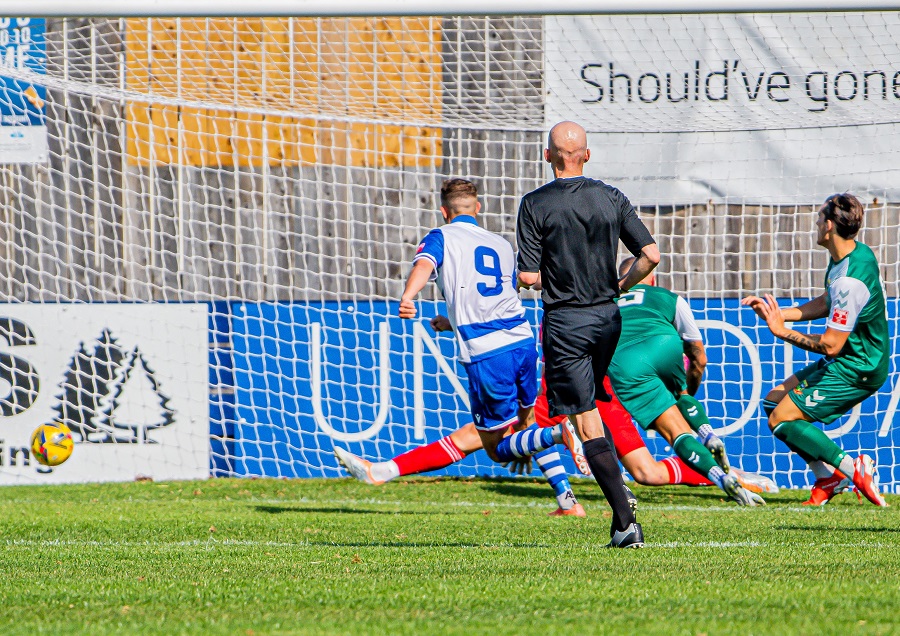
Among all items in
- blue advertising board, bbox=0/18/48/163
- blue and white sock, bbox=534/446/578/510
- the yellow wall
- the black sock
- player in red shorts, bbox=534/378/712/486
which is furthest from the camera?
the yellow wall

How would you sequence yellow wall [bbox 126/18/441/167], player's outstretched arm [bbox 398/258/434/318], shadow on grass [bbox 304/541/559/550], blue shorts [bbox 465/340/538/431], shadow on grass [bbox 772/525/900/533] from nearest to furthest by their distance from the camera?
shadow on grass [bbox 304/541/559/550] < shadow on grass [bbox 772/525/900/533] < player's outstretched arm [bbox 398/258/434/318] < blue shorts [bbox 465/340/538/431] < yellow wall [bbox 126/18/441/167]

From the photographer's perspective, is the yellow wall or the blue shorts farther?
the yellow wall

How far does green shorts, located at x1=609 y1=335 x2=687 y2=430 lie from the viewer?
23.7 feet

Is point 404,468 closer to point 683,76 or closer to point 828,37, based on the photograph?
point 683,76

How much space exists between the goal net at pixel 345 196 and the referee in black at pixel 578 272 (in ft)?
14.3

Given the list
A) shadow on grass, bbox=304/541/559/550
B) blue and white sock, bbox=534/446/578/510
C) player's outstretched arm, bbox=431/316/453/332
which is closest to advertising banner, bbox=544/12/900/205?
player's outstretched arm, bbox=431/316/453/332

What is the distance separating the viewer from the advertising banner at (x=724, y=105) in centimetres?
911

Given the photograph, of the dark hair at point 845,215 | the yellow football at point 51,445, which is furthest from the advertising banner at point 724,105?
the yellow football at point 51,445

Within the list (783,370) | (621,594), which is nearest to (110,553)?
(621,594)

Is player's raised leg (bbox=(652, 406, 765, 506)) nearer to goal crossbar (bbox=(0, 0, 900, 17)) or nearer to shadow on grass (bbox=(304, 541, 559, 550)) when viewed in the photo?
shadow on grass (bbox=(304, 541, 559, 550))

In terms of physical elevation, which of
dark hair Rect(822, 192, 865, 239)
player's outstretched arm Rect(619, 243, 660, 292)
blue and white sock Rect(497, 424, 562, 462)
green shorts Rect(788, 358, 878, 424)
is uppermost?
dark hair Rect(822, 192, 865, 239)

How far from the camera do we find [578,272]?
471 centimetres

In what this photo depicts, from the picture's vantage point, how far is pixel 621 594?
11.3ft

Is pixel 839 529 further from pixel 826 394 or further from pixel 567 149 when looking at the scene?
pixel 567 149
